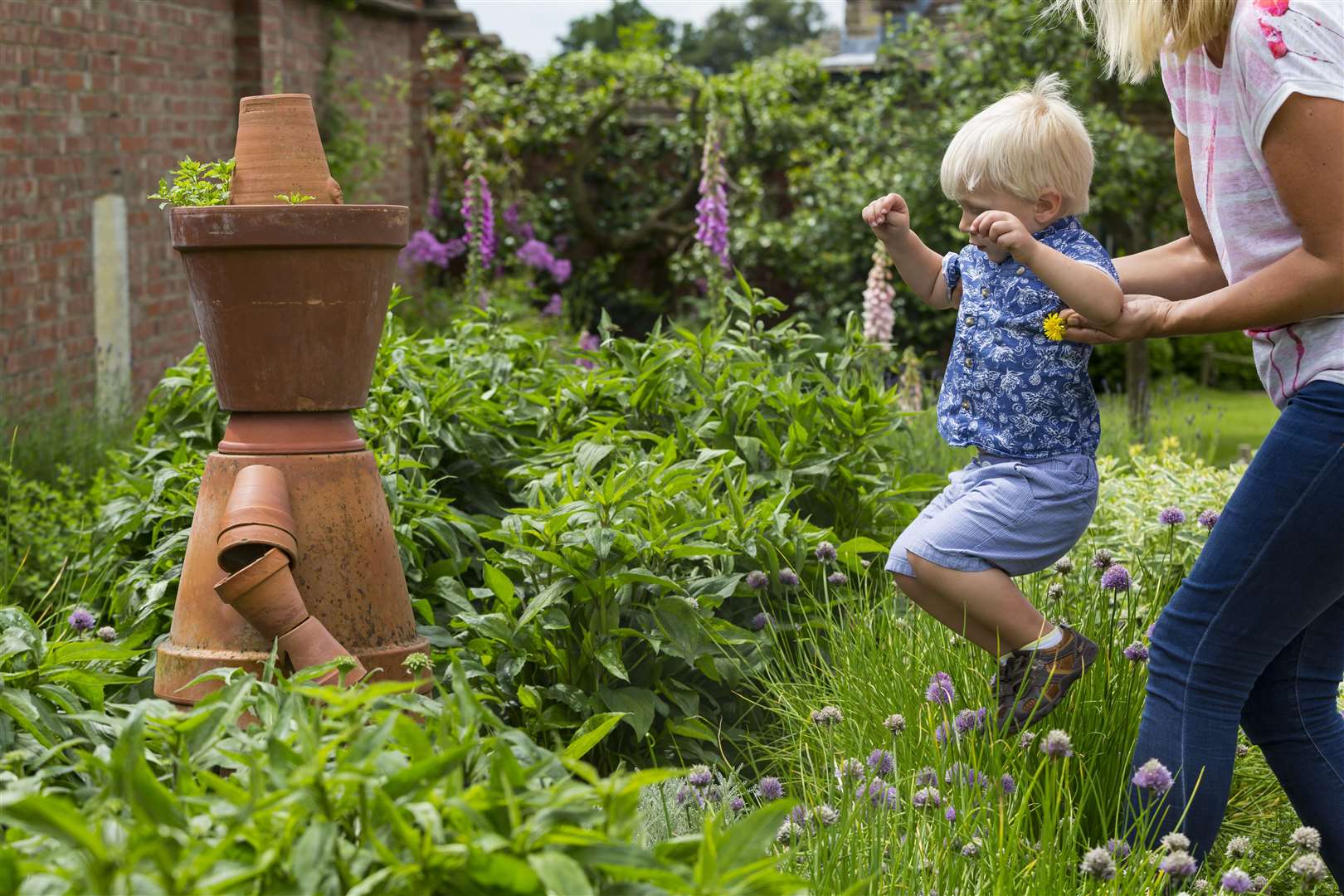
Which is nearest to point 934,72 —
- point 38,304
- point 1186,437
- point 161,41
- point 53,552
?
point 1186,437

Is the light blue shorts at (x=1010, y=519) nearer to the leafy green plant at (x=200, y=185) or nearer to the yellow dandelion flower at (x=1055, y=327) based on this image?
the yellow dandelion flower at (x=1055, y=327)

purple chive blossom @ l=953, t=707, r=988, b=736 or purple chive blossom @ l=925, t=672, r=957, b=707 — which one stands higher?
purple chive blossom @ l=925, t=672, r=957, b=707

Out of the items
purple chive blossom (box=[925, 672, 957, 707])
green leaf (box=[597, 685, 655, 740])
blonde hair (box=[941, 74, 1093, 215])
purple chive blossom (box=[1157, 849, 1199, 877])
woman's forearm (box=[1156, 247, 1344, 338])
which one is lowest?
green leaf (box=[597, 685, 655, 740])

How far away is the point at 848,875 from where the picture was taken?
200 cm

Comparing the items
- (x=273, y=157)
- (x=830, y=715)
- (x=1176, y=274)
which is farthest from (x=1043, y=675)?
(x=273, y=157)

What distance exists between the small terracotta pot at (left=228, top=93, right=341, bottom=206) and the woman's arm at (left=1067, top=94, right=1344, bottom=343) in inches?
61.7

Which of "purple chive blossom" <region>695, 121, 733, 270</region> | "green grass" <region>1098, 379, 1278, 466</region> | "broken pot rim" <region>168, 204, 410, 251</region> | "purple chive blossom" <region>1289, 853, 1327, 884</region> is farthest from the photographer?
"purple chive blossom" <region>695, 121, 733, 270</region>

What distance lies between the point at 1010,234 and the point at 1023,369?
37cm

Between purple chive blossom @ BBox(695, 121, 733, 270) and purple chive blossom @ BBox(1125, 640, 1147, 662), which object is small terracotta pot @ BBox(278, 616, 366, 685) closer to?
purple chive blossom @ BBox(1125, 640, 1147, 662)

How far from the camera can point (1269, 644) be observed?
2170 mm

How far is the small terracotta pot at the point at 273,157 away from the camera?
2.47m

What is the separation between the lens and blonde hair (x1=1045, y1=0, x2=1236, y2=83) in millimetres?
2039

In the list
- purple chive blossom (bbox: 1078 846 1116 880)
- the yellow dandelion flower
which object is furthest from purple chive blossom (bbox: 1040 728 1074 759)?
the yellow dandelion flower

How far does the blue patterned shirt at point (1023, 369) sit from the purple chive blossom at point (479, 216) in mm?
5767
